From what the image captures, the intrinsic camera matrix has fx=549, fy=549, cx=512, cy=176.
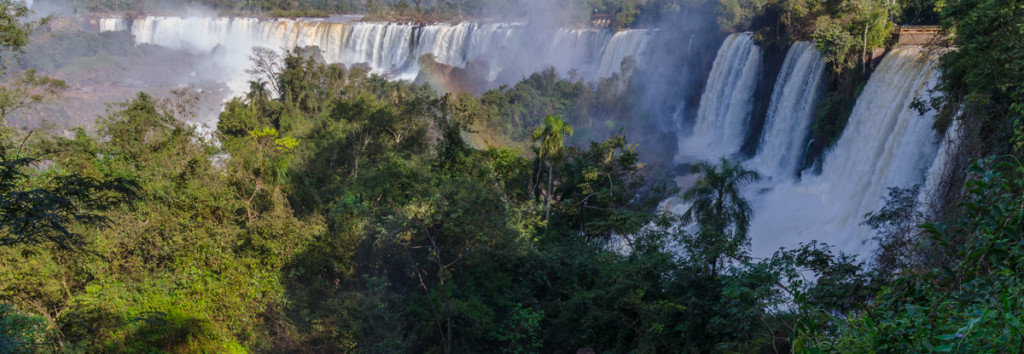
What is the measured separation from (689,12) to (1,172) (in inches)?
1508

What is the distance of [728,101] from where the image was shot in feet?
86.1

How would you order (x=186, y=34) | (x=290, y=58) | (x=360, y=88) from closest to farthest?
1. (x=290, y=58)
2. (x=360, y=88)
3. (x=186, y=34)

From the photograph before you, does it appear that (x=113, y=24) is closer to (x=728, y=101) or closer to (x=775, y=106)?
(x=728, y=101)

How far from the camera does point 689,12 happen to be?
1484 inches

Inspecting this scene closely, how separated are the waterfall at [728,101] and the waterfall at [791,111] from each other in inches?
115

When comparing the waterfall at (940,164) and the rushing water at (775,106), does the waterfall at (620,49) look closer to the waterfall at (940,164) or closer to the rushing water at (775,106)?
the rushing water at (775,106)

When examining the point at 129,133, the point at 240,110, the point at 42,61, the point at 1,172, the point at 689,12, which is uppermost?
the point at 689,12

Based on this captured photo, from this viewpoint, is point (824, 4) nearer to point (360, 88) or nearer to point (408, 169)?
point (408, 169)

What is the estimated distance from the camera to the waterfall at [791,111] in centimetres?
1973

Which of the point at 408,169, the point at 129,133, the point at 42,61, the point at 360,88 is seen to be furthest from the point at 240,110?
the point at 42,61

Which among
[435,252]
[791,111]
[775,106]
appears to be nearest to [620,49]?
[775,106]

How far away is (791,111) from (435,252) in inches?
646

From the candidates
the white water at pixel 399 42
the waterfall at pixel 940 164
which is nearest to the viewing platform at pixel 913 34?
the waterfall at pixel 940 164

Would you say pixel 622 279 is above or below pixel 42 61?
above
